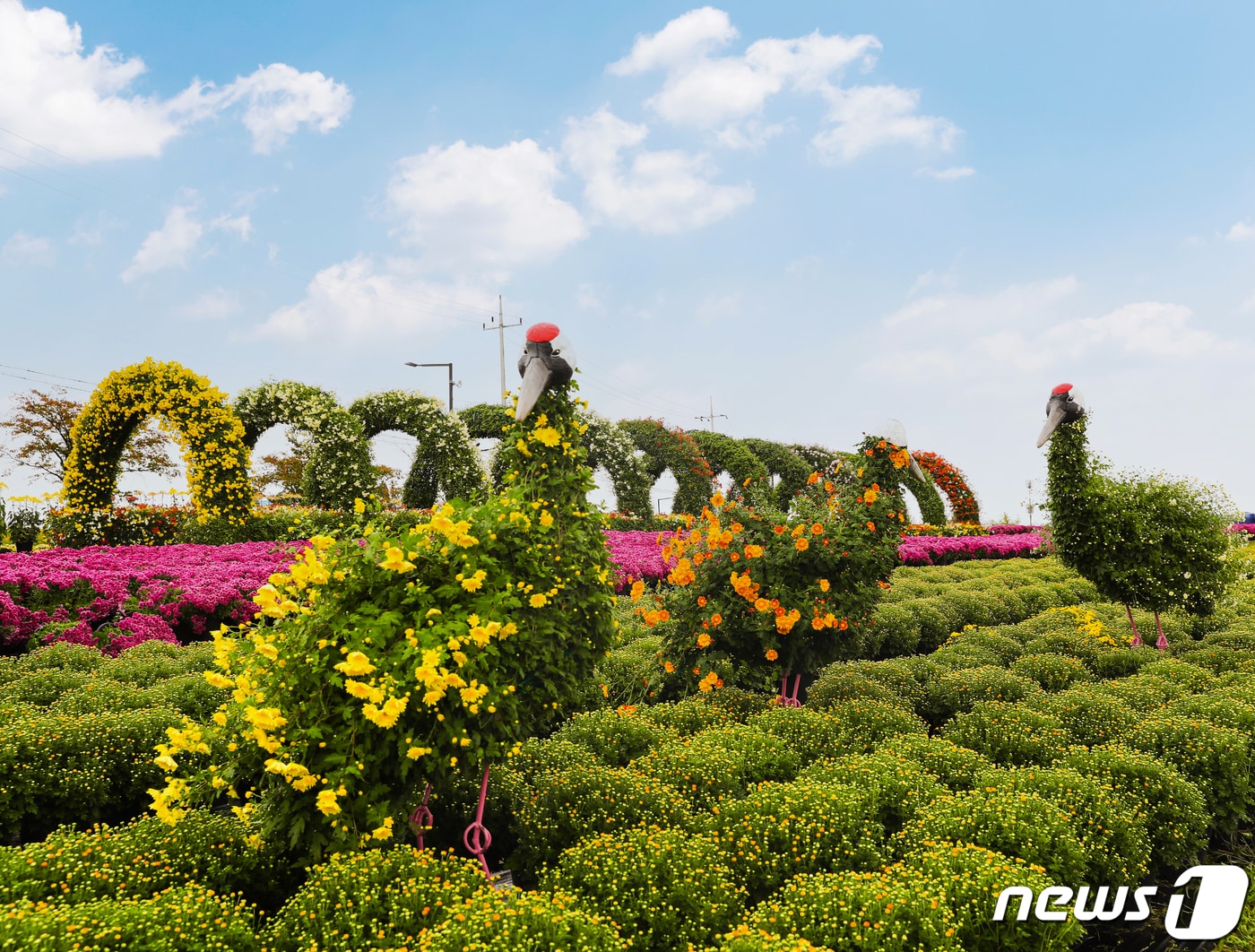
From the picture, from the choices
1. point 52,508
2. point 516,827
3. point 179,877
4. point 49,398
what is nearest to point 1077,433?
point 516,827

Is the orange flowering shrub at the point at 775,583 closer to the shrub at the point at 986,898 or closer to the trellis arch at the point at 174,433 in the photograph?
the shrub at the point at 986,898

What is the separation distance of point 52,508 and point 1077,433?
17.1 m

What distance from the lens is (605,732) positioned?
15.0 feet

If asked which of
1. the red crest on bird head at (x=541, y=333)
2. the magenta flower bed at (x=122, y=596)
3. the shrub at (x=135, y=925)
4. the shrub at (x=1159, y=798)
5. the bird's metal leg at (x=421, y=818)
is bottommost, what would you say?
the shrub at (x=1159, y=798)

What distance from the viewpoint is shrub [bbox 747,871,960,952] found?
8.23ft

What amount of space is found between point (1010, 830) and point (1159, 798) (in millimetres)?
1280

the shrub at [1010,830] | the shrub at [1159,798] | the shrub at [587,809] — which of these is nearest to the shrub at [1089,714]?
the shrub at [1159,798]

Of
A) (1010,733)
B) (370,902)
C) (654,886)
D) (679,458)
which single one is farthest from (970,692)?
(679,458)

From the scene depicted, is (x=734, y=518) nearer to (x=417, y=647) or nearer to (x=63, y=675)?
(x=417, y=647)

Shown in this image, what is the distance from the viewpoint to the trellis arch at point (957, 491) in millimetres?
25953

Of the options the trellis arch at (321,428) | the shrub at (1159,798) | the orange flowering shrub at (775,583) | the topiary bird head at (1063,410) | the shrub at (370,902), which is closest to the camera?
the shrub at (370,902)

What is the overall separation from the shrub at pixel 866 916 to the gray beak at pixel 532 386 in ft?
7.84

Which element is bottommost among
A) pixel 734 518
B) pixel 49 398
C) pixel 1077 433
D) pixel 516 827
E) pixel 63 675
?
pixel 516 827

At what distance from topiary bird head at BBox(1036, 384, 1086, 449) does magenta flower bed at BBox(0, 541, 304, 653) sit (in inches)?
317
